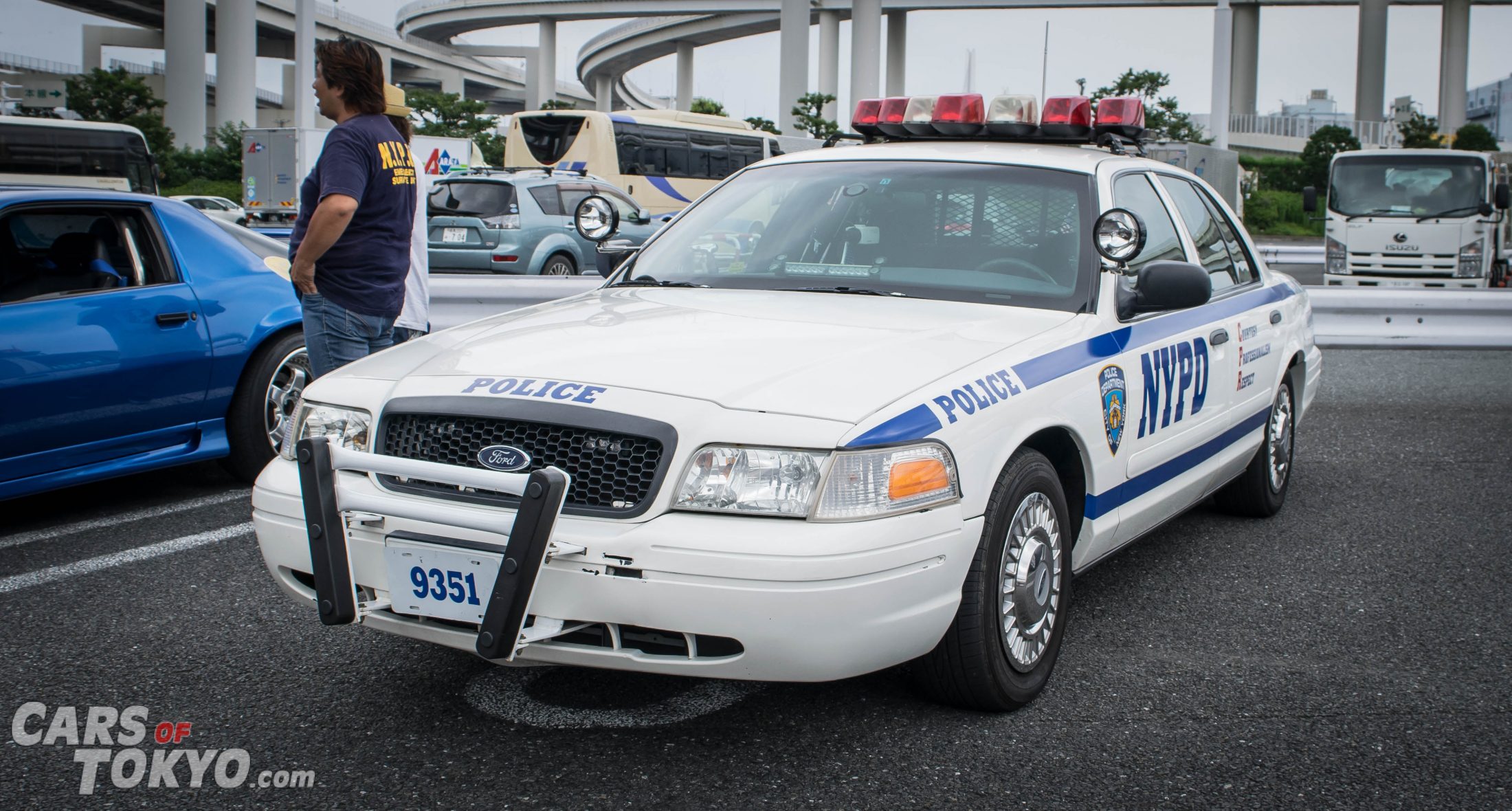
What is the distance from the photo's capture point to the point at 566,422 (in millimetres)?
2975

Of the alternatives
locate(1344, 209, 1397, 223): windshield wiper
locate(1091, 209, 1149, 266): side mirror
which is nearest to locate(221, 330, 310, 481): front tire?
locate(1091, 209, 1149, 266): side mirror

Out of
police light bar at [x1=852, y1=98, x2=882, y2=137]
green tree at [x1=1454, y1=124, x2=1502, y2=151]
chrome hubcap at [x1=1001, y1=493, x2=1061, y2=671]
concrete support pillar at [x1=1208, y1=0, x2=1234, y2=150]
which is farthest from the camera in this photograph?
green tree at [x1=1454, y1=124, x2=1502, y2=151]

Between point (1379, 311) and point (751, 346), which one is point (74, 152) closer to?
point (1379, 311)

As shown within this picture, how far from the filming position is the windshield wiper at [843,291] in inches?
163

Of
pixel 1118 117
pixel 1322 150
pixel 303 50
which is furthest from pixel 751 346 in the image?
pixel 1322 150

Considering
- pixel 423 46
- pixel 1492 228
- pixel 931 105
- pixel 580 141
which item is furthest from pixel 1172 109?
pixel 423 46

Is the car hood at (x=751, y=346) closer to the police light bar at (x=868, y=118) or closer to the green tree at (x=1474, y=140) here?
the police light bar at (x=868, y=118)

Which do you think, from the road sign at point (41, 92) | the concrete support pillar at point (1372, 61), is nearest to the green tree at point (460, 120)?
the road sign at point (41, 92)

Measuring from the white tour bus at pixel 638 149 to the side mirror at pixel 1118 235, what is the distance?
24847 millimetres

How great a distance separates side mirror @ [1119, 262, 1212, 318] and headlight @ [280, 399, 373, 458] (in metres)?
2.25

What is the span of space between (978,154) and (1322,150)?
46.1 meters

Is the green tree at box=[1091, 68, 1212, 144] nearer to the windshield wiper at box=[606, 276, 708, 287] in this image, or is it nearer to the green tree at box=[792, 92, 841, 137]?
the green tree at box=[792, 92, 841, 137]

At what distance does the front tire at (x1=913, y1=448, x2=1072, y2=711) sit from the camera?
325cm

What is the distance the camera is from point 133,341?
18.2ft
